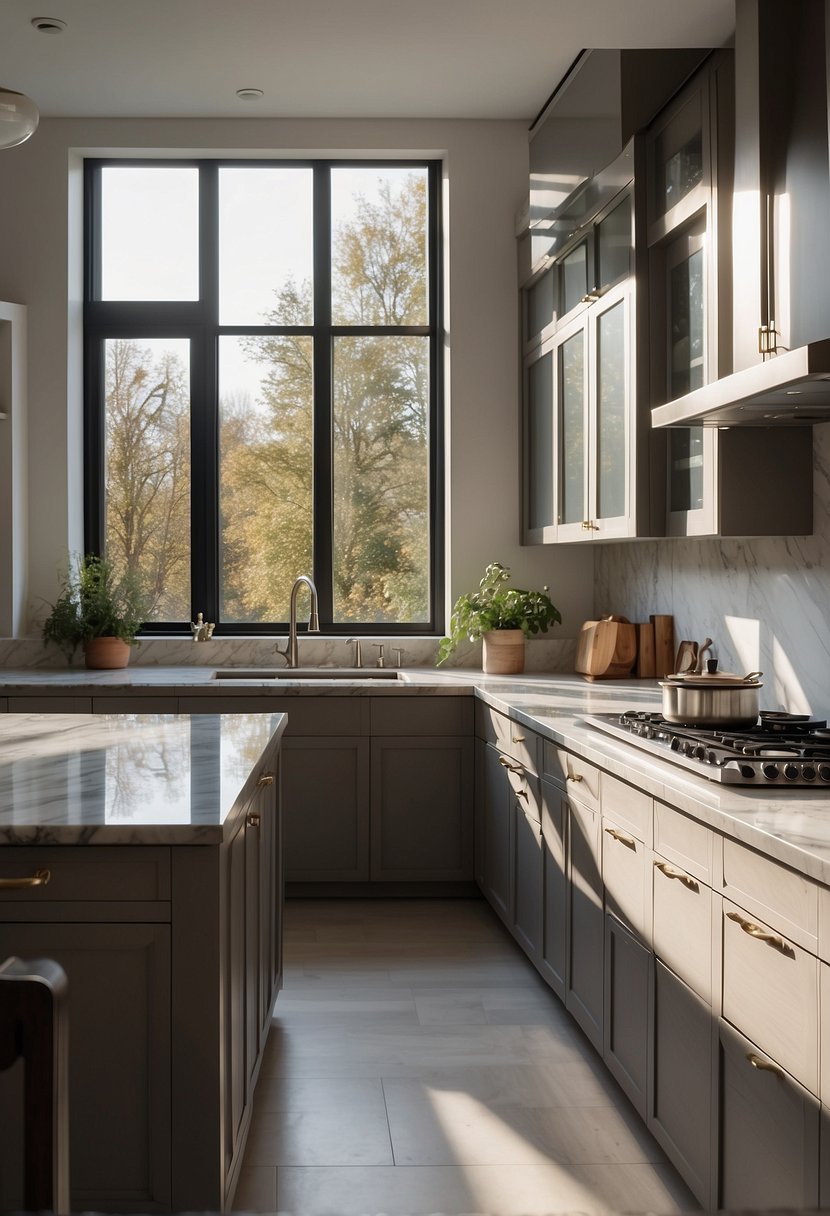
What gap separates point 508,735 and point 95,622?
79.5 inches

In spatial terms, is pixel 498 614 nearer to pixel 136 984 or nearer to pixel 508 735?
pixel 508 735

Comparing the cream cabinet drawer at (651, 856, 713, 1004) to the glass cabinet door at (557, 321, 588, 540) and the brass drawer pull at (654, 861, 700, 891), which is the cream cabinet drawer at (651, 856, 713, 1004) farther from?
the glass cabinet door at (557, 321, 588, 540)

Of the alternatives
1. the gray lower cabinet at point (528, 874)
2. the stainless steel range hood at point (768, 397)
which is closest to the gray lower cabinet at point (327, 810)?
Answer: the gray lower cabinet at point (528, 874)

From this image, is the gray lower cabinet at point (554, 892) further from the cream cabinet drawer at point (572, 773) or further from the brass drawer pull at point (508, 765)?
the brass drawer pull at point (508, 765)

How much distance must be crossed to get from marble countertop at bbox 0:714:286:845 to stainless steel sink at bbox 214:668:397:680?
1.61m

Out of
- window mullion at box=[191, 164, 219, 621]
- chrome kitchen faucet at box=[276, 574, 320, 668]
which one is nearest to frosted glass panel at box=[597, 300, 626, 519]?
chrome kitchen faucet at box=[276, 574, 320, 668]

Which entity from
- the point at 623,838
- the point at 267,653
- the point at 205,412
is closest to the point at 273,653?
the point at 267,653

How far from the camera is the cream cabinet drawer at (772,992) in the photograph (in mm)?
Result: 1623

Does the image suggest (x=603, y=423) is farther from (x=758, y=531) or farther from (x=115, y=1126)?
(x=115, y=1126)

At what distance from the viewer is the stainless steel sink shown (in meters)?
4.88

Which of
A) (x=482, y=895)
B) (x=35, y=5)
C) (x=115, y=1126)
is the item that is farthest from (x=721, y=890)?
(x=35, y=5)

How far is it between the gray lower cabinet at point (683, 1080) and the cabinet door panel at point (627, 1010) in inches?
2.6

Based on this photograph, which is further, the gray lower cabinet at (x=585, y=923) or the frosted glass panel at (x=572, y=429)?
the frosted glass panel at (x=572, y=429)

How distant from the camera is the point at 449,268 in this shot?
5102mm
